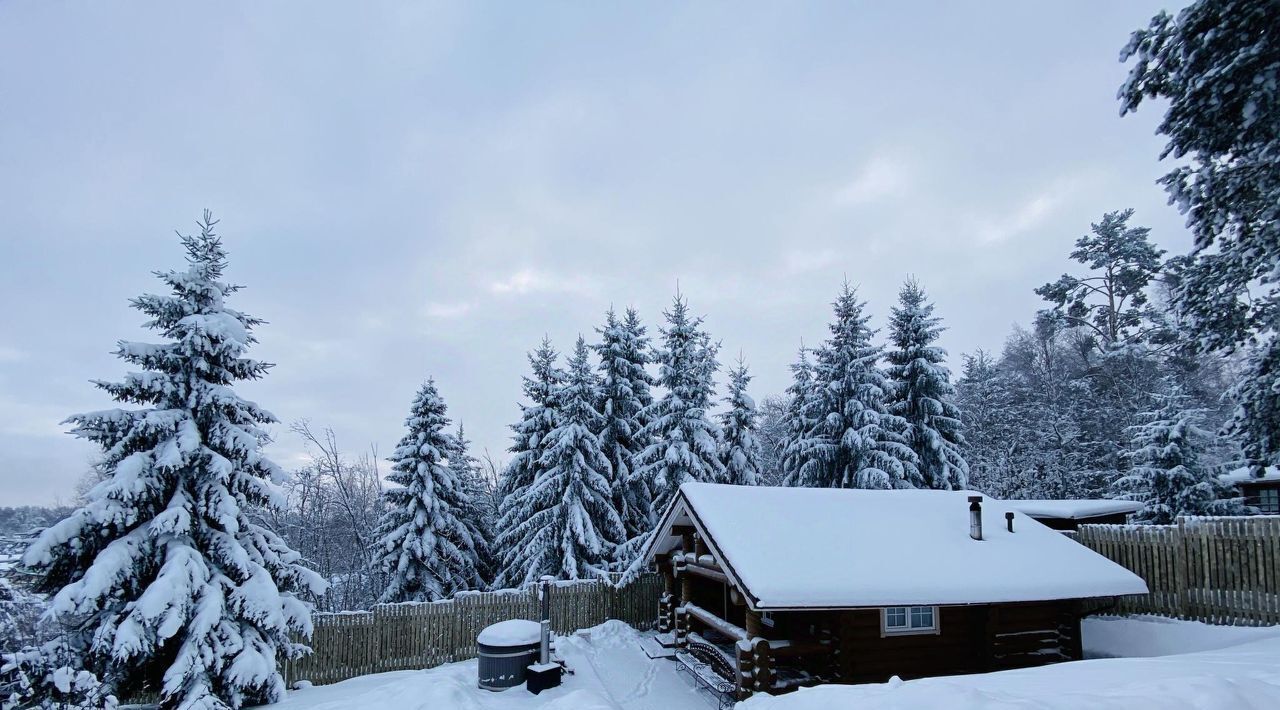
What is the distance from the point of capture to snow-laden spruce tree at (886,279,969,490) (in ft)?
78.2

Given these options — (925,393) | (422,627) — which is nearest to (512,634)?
(422,627)

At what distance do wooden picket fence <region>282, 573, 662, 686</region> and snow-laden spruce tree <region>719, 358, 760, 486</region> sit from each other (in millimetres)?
6642

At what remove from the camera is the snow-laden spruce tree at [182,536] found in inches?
402

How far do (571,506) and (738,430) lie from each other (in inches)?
279

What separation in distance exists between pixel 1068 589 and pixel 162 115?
2049 cm

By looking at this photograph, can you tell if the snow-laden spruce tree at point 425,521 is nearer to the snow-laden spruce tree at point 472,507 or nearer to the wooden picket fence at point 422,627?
the snow-laden spruce tree at point 472,507

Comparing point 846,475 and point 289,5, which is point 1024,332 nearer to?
point 846,475

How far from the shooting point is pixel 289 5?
44.8ft

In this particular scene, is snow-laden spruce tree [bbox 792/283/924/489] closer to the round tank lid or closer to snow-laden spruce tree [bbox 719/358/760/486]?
snow-laden spruce tree [bbox 719/358/760/486]

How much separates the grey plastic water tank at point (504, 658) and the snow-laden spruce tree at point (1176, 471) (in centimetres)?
1988

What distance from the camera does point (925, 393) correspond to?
24578 mm

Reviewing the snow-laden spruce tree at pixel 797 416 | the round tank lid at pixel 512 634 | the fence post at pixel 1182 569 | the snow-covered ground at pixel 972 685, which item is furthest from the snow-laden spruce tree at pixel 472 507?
the fence post at pixel 1182 569

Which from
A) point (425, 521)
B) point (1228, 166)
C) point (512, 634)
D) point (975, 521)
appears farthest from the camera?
point (425, 521)

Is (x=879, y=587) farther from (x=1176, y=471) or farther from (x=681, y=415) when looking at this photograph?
(x=1176, y=471)
